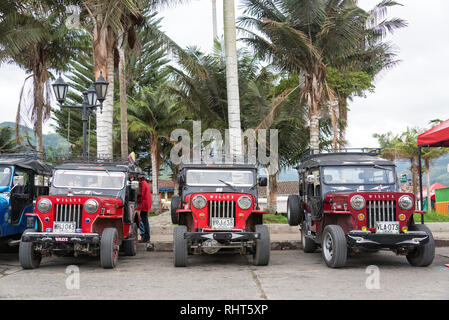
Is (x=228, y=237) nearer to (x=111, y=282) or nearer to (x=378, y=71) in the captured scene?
(x=111, y=282)

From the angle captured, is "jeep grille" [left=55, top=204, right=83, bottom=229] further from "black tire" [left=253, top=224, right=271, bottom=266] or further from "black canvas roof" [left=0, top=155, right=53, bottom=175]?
"black tire" [left=253, top=224, right=271, bottom=266]

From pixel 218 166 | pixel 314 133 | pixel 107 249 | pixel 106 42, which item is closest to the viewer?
pixel 107 249

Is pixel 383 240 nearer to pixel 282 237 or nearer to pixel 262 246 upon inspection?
pixel 262 246

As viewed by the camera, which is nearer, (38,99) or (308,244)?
(308,244)

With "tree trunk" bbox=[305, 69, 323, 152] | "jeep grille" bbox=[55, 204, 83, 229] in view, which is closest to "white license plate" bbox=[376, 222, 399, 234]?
"jeep grille" bbox=[55, 204, 83, 229]

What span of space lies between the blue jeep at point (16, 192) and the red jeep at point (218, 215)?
292 cm

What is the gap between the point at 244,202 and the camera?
351 inches

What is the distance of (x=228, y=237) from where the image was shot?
8.42m

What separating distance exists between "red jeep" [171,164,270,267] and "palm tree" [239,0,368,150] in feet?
24.9

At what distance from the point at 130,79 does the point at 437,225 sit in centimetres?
2835

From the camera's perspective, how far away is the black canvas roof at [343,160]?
32.2 feet

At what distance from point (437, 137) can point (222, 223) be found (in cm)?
529

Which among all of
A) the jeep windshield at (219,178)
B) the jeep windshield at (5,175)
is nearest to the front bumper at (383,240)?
the jeep windshield at (219,178)

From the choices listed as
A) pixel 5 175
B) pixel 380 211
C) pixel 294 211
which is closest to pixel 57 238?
pixel 5 175
